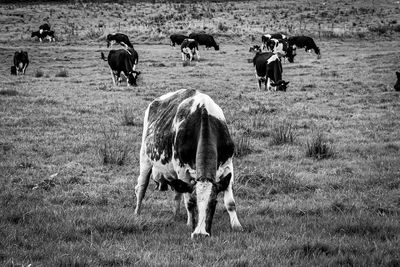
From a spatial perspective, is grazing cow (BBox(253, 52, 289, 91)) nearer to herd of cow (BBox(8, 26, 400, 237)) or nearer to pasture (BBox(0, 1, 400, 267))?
pasture (BBox(0, 1, 400, 267))

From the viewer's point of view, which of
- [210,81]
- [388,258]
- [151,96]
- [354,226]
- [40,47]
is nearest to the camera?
[388,258]

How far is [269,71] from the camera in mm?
21281

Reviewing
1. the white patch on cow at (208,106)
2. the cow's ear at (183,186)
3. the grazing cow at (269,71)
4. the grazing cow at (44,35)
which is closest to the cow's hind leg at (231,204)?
the cow's ear at (183,186)

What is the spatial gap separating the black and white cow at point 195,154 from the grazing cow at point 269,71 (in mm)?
13794

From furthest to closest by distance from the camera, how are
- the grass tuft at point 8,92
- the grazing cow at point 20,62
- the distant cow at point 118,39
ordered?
the distant cow at point 118,39, the grazing cow at point 20,62, the grass tuft at point 8,92

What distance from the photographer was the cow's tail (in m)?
5.33

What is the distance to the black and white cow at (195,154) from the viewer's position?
5.37 meters

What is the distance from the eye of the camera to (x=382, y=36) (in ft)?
150

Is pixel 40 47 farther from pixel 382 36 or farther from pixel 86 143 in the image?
pixel 382 36

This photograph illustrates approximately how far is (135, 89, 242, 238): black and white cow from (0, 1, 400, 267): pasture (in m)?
0.41

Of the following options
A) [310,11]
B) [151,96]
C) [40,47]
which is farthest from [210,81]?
[310,11]

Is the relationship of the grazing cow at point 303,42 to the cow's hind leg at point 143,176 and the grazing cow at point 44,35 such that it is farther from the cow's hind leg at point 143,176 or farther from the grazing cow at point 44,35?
the cow's hind leg at point 143,176

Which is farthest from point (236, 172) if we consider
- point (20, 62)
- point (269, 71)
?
point (20, 62)

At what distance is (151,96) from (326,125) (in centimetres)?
772
